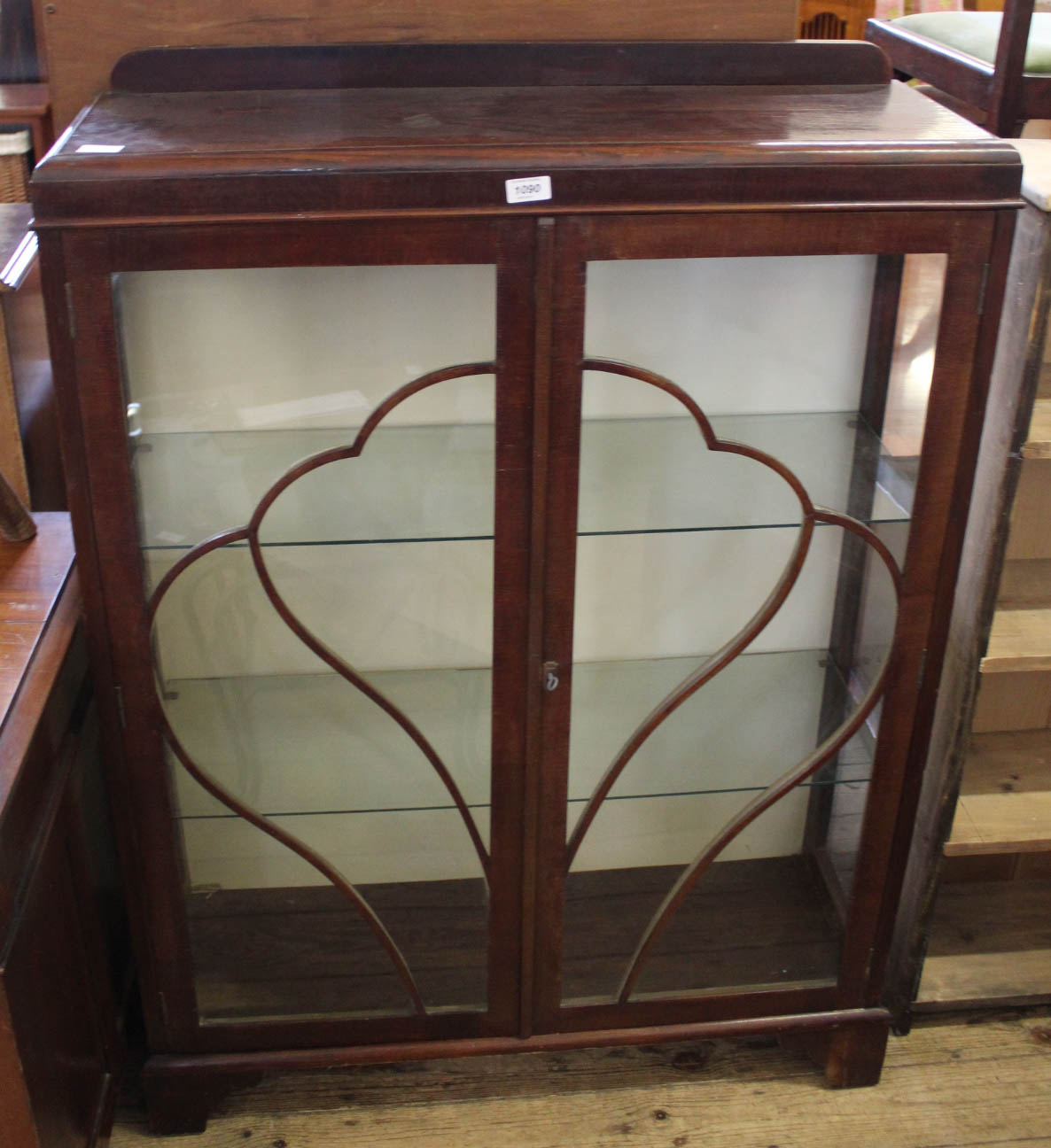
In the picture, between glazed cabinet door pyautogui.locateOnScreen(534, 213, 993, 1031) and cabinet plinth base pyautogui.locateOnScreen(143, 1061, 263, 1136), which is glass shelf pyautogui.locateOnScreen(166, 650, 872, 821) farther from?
cabinet plinth base pyautogui.locateOnScreen(143, 1061, 263, 1136)

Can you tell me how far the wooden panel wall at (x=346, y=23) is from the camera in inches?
52.8

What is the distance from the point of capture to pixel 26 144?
2.15 meters

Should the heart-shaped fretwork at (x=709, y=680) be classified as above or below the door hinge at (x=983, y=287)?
below

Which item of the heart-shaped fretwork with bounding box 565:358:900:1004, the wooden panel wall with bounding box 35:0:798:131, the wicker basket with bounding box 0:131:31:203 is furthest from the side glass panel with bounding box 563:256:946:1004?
the wicker basket with bounding box 0:131:31:203

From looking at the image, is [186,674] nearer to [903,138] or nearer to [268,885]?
[268,885]

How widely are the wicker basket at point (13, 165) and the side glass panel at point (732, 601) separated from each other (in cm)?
136

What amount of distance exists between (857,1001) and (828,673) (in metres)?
0.44

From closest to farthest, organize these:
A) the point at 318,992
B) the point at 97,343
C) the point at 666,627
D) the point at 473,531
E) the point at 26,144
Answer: the point at 97,343
the point at 473,531
the point at 666,627
the point at 318,992
the point at 26,144

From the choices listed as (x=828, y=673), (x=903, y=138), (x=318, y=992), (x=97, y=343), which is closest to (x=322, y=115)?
(x=97, y=343)

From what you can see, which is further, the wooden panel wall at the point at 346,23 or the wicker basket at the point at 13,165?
the wicker basket at the point at 13,165

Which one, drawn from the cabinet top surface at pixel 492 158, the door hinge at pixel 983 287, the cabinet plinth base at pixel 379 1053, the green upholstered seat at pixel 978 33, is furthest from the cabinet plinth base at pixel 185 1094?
the green upholstered seat at pixel 978 33

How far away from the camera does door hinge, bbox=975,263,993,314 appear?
1189 mm

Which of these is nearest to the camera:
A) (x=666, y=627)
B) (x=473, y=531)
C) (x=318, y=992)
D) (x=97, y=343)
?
(x=97, y=343)

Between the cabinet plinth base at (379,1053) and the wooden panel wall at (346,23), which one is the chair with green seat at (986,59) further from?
the cabinet plinth base at (379,1053)
